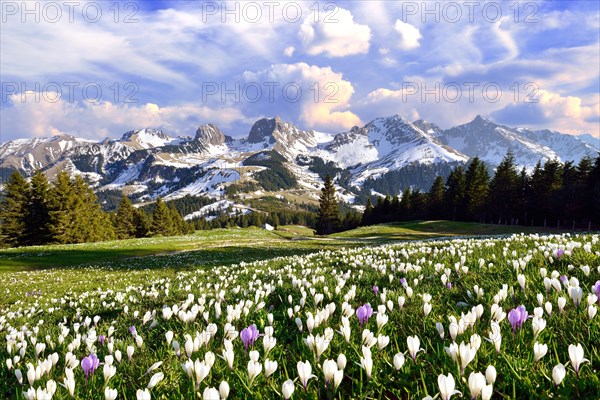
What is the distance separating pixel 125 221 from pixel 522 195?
90.2 m

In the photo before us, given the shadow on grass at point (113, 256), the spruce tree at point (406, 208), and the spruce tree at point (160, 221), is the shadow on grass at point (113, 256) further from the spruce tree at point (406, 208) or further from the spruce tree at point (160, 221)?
the spruce tree at point (406, 208)

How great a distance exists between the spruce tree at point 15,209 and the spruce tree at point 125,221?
24466mm

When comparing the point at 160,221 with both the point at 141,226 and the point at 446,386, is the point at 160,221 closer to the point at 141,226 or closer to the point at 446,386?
the point at 141,226

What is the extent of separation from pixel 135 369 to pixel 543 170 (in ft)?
262

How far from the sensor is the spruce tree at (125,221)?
8300 cm

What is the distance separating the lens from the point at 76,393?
119 inches

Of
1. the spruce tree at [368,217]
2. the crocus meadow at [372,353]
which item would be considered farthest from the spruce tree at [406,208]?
the crocus meadow at [372,353]

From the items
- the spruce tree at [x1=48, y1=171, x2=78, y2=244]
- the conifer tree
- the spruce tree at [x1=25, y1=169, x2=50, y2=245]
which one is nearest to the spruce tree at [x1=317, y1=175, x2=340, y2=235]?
the conifer tree

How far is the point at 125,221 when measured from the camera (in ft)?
275

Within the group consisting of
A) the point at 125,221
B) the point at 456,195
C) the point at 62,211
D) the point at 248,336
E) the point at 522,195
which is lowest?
the point at 125,221

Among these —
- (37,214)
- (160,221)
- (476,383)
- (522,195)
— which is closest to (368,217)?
(522,195)

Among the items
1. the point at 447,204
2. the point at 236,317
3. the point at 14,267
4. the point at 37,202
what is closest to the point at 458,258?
the point at 236,317

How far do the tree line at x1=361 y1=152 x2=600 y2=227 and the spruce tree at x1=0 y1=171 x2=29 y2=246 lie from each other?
86.4 meters

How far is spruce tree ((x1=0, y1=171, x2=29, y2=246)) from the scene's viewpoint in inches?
2221
